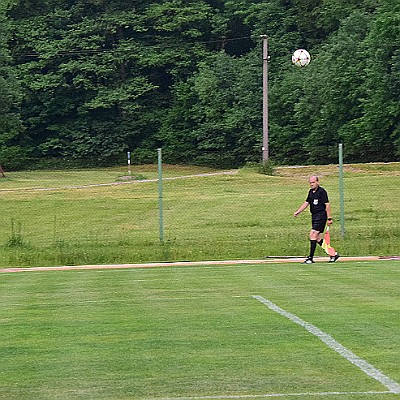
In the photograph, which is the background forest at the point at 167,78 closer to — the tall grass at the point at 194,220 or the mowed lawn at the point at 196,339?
the tall grass at the point at 194,220

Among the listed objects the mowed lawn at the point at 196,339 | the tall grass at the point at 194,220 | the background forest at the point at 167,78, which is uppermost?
the background forest at the point at 167,78

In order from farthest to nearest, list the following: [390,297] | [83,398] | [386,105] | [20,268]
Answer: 1. [386,105]
2. [20,268]
3. [390,297]
4. [83,398]

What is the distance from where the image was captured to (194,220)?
89.0 feet

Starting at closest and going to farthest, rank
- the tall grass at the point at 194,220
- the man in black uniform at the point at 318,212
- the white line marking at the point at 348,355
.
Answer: the white line marking at the point at 348,355, the man in black uniform at the point at 318,212, the tall grass at the point at 194,220

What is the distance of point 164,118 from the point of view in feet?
244

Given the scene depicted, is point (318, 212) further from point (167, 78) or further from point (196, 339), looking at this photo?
point (167, 78)

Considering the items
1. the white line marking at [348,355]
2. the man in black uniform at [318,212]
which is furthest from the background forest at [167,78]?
the white line marking at [348,355]

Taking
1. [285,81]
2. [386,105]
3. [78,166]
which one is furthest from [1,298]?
[78,166]

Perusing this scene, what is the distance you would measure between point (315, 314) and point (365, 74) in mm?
50887

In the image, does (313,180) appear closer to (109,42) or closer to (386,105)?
(386,105)

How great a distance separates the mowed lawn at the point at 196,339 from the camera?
6227 mm

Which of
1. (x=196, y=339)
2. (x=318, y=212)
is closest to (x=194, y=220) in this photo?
(x=318, y=212)

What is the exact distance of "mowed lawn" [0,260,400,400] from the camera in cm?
623

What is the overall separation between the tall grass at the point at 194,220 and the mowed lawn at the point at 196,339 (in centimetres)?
697
